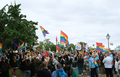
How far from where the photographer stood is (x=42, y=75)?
494 centimetres

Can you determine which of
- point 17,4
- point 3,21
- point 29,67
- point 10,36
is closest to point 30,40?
point 10,36

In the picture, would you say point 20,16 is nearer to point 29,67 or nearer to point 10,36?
point 10,36

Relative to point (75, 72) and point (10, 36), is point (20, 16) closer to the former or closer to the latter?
point (10, 36)

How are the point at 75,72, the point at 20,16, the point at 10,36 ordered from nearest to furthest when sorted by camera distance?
the point at 75,72 < the point at 10,36 < the point at 20,16

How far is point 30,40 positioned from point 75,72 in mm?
20025

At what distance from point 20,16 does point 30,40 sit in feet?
22.5

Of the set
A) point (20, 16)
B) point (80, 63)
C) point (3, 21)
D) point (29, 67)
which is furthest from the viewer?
point (20, 16)

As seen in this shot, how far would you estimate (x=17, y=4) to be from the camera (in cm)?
2859

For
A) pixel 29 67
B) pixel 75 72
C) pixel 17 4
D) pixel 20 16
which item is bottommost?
pixel 75 72

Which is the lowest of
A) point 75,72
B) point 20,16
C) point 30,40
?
point 75,72

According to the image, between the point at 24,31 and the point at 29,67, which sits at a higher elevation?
the point at 24,31

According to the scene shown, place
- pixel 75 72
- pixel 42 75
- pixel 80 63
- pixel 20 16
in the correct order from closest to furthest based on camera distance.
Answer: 1. pixel 42 75
2. pixel 75 72
3. pixel 80 63
4. pixel 20 16

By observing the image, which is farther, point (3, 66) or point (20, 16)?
point (20, 16)

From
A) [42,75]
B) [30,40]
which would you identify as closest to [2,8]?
[30,40]
